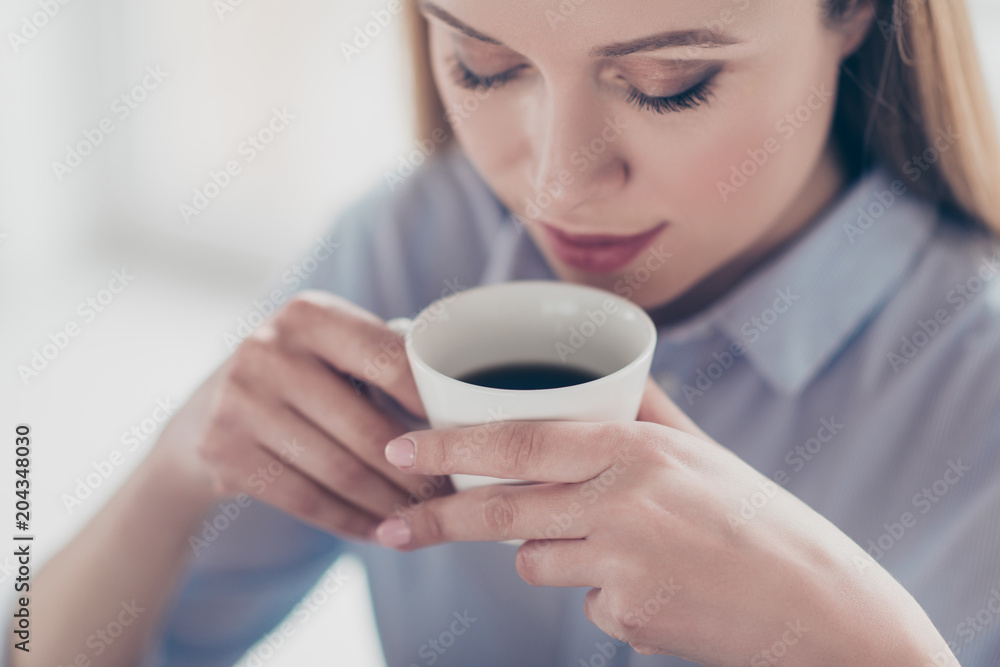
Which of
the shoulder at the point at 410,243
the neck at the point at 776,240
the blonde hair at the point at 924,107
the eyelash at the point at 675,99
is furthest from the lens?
the shoulder at the point at 410,243

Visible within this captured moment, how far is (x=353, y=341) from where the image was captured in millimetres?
727

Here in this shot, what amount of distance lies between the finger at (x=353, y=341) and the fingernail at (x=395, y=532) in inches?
4.3

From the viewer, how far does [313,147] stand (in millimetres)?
2674

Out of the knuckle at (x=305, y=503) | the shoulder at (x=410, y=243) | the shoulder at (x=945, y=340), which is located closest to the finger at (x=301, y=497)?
the knuckle at (x=305, y=503)

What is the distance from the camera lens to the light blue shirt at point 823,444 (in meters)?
0.82

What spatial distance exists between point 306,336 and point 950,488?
0.71m

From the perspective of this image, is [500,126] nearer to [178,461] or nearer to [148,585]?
[178,461]

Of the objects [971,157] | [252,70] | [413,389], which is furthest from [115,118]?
[971,157]

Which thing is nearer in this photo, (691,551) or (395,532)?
(691,551)

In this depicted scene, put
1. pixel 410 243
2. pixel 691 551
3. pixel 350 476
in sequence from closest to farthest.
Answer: pixel 691 551
pixel 350 476
pixel 410 243

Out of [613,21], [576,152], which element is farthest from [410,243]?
[613,21]

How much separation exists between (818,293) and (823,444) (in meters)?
0.18

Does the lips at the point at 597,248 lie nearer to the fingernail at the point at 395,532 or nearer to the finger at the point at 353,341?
the finger at the point at 353,341

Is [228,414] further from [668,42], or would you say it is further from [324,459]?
[668,42]
